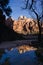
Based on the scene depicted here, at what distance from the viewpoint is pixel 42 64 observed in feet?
39.5

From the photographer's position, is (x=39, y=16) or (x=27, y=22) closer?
(x=39, y=16)

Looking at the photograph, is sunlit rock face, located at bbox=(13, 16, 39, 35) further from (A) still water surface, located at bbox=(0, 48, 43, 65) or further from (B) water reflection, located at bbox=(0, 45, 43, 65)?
(A) still water surface, located at bbox=(0, 48, 43, 65)

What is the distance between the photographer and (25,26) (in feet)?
237

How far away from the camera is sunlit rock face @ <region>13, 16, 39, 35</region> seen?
6893 centimetres

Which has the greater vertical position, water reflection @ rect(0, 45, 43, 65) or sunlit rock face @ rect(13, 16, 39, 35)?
water reflection @ rect(0, 45, 43, 65)

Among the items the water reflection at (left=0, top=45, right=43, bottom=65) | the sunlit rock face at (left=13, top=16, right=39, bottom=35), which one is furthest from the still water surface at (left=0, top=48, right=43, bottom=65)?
the sunlit rock face at (left=13, top=16, right=39, bottom=35)

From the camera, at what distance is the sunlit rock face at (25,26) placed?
6893cm

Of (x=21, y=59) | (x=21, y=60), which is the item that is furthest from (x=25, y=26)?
(x=21, y=60)

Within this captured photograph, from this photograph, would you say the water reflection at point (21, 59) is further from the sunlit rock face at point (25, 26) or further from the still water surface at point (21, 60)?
the sunlit rock face at point (25, 26)

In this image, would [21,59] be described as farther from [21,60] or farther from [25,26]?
[25,26]

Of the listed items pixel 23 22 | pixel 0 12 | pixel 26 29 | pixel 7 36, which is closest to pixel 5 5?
pixel 0 12

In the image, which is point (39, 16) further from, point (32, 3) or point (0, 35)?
point (0, 35)

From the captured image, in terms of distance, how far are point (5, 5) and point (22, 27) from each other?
3132 centimetres

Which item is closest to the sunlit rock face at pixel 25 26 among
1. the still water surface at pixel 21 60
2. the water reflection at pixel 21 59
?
the water reflection at pixel 21 59
